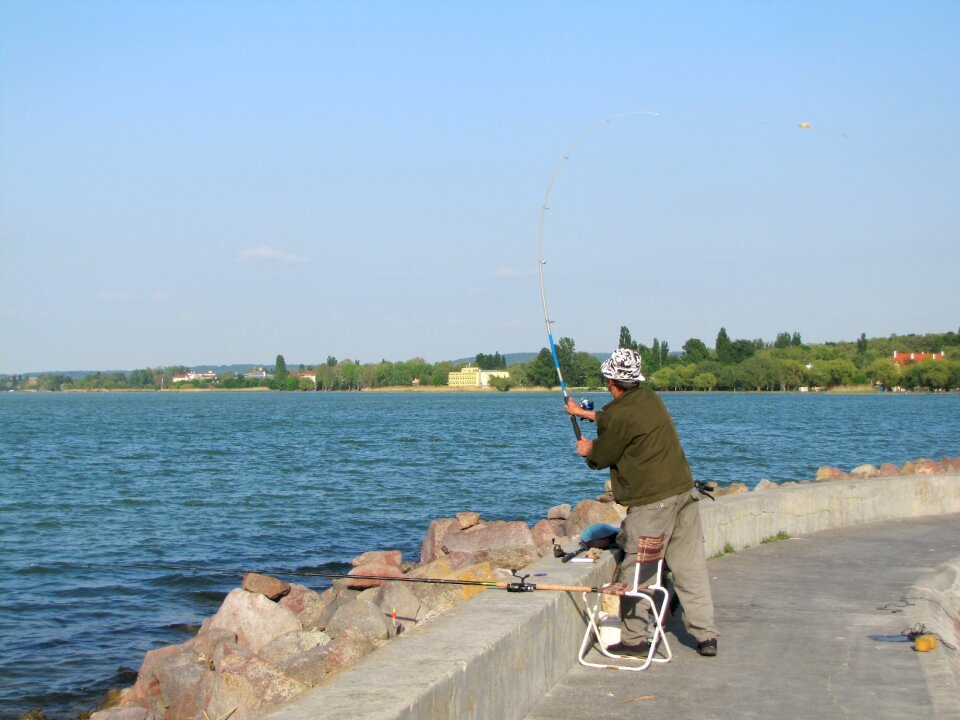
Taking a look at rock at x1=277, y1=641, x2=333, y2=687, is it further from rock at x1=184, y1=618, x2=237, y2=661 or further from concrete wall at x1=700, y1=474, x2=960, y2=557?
concrete wall at x1=700, y1=474, x2=960, y2=557

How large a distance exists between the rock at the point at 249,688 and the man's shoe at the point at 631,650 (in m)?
2.55

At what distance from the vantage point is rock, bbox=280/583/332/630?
12.0 metres

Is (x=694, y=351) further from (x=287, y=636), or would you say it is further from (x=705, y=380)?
(x=287, y=636)

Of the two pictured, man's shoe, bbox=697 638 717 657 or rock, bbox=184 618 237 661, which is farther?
rock, bbox=184 618 237 661

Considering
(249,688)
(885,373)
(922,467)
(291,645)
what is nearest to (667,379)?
(885,373)

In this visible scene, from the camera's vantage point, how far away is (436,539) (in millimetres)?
15984

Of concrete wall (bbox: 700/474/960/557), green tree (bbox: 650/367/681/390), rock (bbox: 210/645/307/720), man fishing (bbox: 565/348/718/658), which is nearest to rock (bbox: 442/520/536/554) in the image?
concrete wall (bbox: 700/474/960/557)

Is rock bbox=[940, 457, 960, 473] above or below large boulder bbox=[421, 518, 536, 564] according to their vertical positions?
above

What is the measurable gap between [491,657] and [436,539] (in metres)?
11.2

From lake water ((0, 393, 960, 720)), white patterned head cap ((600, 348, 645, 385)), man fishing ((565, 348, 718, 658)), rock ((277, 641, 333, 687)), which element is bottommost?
lake water ((0, 393, 960, 720))

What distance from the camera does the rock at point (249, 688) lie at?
793 centimetres

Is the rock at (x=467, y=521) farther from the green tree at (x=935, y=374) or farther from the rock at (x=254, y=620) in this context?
the green tree at (x=935, y=374)

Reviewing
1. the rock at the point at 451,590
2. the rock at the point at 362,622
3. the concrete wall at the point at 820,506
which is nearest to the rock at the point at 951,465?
the concrete wall at the point at 820,506

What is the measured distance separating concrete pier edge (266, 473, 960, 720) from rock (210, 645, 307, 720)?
2.30 meters
